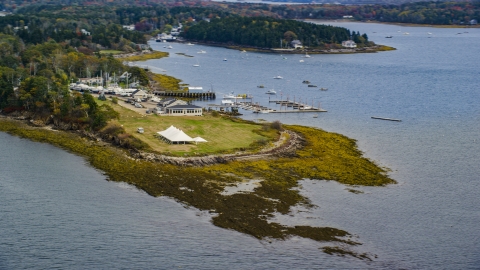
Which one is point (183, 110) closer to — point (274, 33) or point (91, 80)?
point (91, 80)

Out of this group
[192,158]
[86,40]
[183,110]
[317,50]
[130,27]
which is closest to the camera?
[192,158]

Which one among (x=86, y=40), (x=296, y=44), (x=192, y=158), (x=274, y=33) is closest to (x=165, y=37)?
(x=274, y=33)

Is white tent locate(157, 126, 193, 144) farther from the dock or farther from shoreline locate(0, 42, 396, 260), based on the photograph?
the dock

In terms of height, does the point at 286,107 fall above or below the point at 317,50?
below

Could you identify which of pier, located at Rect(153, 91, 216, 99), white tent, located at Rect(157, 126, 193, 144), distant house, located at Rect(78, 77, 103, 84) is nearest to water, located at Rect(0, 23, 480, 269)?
white tent, located at Rect(157, 126, 193, 144)

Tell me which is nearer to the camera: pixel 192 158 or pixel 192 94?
pixel 192 158

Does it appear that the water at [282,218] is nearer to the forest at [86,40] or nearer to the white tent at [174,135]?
the white tent at [174,135]

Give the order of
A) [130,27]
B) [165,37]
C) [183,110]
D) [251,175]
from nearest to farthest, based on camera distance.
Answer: [251,175] → [183,110] → [165,37] → [130,27]
